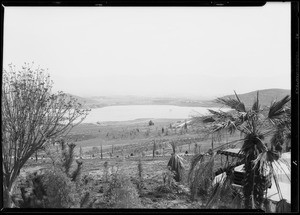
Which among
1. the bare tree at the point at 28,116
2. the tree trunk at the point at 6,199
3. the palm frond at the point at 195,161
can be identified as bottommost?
the tree trunk at the point at 6,199

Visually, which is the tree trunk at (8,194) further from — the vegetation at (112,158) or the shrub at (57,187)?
the shrub at (57,187)

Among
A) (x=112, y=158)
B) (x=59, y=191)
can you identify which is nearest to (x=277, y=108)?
(x=112, y=158)

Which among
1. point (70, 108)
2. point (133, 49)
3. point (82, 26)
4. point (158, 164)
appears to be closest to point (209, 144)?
point (158, 164)

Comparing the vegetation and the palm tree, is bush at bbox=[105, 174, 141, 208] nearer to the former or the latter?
the vegetation

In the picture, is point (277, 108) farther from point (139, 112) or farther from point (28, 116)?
point (28, 116)

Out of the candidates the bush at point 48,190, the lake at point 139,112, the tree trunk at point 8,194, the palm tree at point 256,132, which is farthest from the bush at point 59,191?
the palm tree at point 256,132

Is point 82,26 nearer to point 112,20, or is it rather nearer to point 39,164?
point 112,20
